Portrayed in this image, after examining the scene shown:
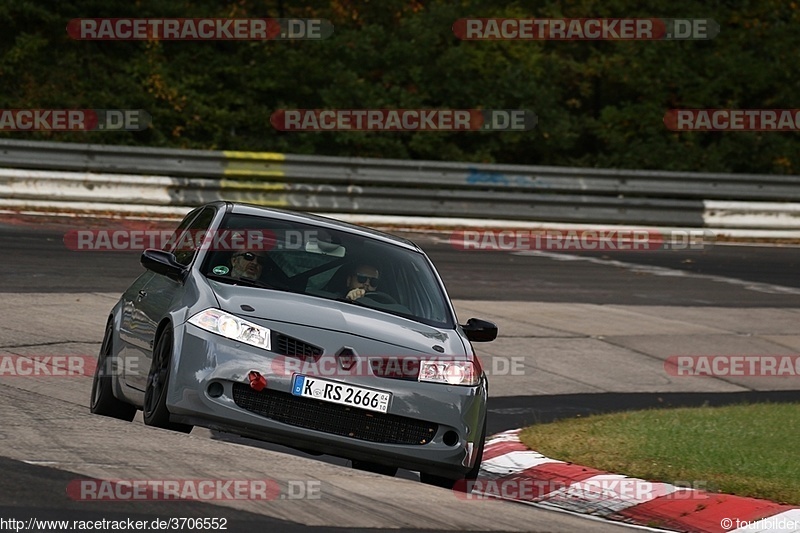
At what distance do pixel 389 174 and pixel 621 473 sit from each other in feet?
47.9

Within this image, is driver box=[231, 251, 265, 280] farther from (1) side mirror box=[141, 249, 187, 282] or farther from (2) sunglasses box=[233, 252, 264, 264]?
(1) side mirror box=[141, 249, 187, 282]

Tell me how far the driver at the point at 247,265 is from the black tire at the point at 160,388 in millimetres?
646

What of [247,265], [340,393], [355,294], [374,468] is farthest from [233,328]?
[374,468]

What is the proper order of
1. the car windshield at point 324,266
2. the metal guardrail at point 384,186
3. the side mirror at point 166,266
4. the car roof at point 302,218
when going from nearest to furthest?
the side mirror at point 166,266, the car windshield at point 324,266, the car roof at point 302,218, the metal guardrail at point 384,186

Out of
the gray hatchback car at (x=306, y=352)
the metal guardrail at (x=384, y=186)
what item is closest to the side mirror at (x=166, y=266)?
the gray hatchback car at (x=306, y=352)

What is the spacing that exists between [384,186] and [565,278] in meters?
4.94

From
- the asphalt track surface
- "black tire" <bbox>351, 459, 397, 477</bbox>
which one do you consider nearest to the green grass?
the asphalt track surface

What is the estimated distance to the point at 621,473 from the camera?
8898 mm

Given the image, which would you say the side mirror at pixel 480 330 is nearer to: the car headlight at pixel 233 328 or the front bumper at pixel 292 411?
the front bumper at pixel 292 411

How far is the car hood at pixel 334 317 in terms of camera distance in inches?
313

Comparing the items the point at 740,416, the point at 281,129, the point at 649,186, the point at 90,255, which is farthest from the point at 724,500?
the point at 281,129

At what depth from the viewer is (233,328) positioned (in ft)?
25.6

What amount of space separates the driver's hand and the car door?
992 mm

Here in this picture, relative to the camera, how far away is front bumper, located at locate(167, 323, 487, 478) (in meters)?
7.68
